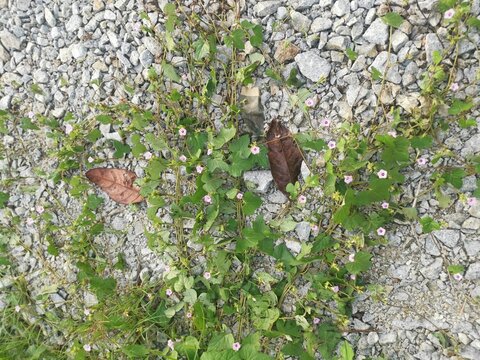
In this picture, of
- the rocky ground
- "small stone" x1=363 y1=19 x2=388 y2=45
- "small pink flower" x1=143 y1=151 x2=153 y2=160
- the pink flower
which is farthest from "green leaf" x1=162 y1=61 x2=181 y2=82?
"small stone" x1=363 y1=19 x2=388 y2=45

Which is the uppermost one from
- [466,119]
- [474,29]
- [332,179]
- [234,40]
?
[474,29]

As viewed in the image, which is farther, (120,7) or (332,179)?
(120,7)

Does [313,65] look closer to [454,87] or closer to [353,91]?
[353,91]

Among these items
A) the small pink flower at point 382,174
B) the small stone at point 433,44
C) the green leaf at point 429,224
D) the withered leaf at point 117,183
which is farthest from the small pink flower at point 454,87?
the withered leaf at point 117,183

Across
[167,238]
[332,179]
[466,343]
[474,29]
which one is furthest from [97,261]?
[474,29]

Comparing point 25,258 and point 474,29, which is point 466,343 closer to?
point 474,29

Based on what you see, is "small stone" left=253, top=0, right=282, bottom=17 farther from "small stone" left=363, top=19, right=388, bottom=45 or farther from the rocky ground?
"small stone" left=363, top=19, right=388, bottom=45
